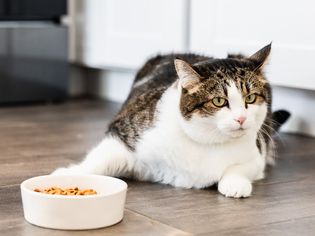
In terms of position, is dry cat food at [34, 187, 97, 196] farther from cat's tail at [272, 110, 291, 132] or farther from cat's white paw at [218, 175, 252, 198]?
cat's tail at [272, 110, 291, 132]

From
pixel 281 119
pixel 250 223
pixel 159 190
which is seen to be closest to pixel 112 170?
pixel 159 190

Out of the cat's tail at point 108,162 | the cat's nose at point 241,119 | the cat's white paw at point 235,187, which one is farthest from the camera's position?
the cat's tail at point 108,162

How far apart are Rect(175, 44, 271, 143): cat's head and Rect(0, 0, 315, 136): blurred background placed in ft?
2.31

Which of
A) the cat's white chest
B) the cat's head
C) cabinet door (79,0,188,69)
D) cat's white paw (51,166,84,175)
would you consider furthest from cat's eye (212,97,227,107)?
cabinet door (79,0,188,69)

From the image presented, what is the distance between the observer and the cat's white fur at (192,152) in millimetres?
1652

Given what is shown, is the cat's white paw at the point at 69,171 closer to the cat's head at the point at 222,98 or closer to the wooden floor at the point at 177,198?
the wooden floor at the point at 177,198

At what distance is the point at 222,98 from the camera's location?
5.33ft

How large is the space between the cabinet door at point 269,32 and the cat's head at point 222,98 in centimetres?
66

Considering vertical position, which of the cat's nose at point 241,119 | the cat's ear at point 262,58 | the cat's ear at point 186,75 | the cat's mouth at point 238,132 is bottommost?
the cat's mouth at point 238,132

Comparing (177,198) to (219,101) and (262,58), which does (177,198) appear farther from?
(262,58)

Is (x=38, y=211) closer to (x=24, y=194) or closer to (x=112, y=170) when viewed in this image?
(x=24, y=194)

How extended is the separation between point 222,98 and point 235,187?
0.23 metres

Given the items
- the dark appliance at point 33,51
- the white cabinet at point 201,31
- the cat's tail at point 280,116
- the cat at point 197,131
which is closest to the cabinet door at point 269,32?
the white cabinet at point 201,31

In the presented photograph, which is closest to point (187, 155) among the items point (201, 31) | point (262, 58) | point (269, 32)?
point (262, 58)
